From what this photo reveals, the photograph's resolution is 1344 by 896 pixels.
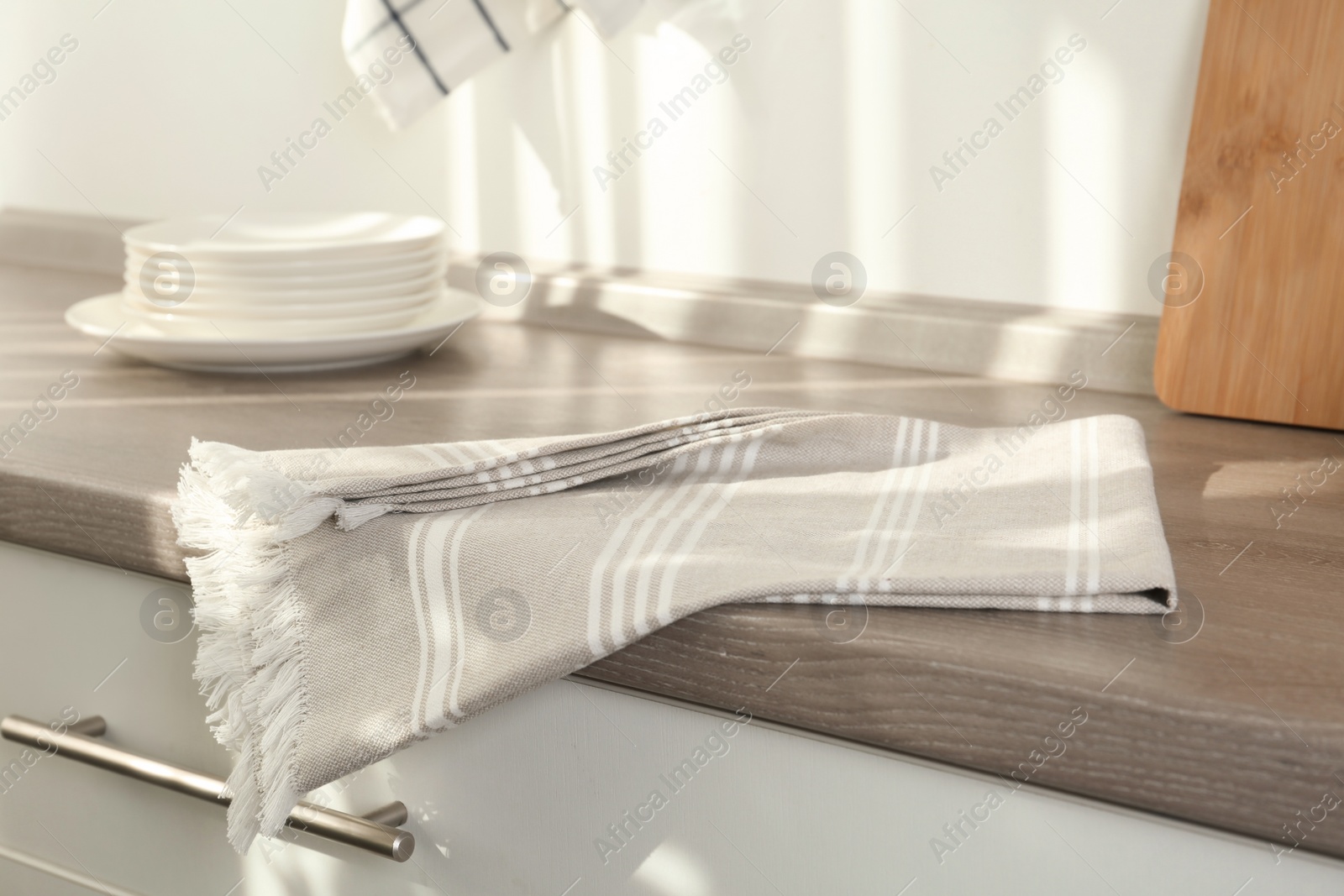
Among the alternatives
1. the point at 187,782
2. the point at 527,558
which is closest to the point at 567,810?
the point at 527,558

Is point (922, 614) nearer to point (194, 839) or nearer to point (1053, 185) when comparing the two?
point (194, 839)

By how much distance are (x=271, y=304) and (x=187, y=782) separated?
435 mm

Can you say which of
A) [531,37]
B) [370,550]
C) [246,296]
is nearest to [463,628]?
[370,550]

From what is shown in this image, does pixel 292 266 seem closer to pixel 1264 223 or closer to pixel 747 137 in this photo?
pixel 747 137

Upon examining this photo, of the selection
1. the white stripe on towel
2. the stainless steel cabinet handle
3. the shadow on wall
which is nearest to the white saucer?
the shadow on wall

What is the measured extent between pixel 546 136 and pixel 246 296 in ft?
1.17

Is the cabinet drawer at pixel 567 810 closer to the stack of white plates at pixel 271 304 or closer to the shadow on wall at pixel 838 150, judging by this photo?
the stack of white plates at pixel 271 304

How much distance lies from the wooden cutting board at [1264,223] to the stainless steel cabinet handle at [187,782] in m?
0.61

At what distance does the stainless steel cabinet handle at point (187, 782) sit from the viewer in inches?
22.6

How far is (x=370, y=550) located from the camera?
55cm

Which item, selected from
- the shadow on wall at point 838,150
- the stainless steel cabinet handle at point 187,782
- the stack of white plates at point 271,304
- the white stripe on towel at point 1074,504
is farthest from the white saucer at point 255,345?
the white stripe on towel at point 1074,504

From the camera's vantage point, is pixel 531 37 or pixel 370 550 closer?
pixel 370 550

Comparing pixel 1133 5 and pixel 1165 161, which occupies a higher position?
Answer: pixel 1133 5

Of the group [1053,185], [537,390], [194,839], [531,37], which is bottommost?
[194,839]
